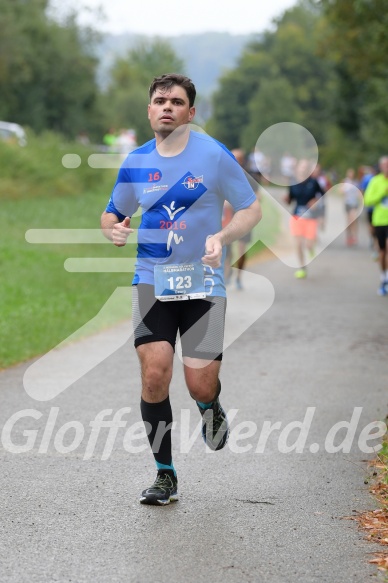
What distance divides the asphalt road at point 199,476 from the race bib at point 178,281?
3.42 feet

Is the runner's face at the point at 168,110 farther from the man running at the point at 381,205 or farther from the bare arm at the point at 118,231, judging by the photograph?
the man running at the point at 381,205

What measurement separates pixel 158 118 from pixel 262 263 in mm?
18496

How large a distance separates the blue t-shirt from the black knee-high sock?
2.09ft

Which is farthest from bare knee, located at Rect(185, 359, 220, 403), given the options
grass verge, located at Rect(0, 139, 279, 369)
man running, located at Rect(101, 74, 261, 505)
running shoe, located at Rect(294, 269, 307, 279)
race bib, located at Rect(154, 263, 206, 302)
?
running shoe, located at Rect(294, 269, 307, 279)

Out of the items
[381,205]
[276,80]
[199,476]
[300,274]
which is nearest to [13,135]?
[300,274]

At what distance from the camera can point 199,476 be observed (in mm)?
6707

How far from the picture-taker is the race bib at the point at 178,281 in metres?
5.82

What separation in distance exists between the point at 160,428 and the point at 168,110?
1570 millimetres

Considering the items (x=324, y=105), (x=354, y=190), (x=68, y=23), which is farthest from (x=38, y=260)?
(x=324, y=105)

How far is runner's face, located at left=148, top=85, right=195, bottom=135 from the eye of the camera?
5.84 metres

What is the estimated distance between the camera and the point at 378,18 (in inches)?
910

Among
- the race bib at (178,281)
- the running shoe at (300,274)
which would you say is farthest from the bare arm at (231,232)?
the running shoe at (300,274)

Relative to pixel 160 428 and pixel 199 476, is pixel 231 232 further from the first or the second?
pixel 199 476

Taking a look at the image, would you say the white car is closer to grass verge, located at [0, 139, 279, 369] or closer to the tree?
grass verge, located at [0, 139, 279, 369]
